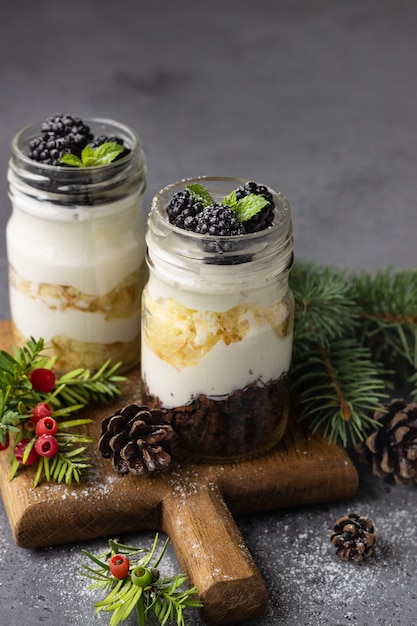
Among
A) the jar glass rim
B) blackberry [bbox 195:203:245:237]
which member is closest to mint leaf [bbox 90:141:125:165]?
the jar glass rim

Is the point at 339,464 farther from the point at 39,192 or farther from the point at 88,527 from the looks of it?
the point at 39,192

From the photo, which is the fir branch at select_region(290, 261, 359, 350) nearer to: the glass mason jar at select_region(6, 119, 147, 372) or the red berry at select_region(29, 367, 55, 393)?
the glass mason jar at select_region(6, 119, 147, 372)

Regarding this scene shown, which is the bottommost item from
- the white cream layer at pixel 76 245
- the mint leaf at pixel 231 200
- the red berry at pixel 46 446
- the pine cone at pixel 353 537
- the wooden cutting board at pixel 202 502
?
the pine cone at pixel 353 537

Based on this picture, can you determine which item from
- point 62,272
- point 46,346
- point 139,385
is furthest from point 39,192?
point 139,385

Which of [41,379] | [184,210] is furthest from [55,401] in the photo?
[184,210]

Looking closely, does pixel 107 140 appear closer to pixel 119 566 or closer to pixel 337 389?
pixel 337 389

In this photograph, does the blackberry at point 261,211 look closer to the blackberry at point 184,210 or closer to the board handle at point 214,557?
the blackberry at point 184,210

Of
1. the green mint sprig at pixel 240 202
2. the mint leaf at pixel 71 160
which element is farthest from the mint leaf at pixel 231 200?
the mint leaf at pixel 71 160
